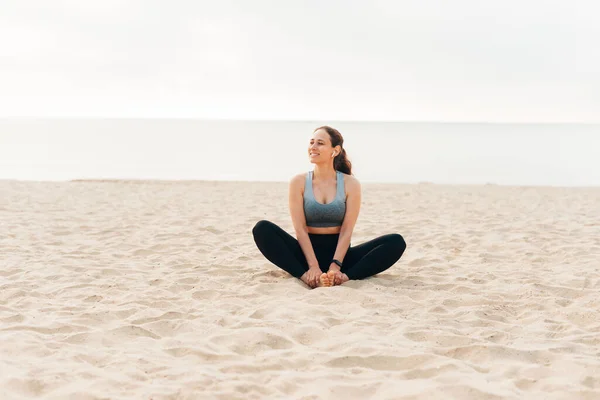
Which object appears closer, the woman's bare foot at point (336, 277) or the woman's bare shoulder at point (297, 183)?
the woman's bare foot at point (336, 277)

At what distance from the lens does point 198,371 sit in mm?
3043

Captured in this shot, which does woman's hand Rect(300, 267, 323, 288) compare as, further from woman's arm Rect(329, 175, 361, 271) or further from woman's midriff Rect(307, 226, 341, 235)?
woman's midriff Rect(307, 226, 341, 235)

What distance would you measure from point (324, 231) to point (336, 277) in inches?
16.2

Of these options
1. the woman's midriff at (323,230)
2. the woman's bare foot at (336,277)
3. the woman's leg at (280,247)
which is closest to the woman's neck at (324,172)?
the woman's midriff at (323,230)

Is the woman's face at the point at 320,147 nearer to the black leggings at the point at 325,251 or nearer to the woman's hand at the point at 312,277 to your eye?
the black leggings at the point at 325,251

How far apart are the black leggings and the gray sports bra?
150mm

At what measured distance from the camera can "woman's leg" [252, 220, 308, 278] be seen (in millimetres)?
4910

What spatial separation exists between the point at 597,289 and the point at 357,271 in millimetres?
1917

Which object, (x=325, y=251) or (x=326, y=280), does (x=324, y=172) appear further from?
(x=326, y=280)

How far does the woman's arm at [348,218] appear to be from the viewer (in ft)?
16.1

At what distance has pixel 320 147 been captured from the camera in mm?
4812

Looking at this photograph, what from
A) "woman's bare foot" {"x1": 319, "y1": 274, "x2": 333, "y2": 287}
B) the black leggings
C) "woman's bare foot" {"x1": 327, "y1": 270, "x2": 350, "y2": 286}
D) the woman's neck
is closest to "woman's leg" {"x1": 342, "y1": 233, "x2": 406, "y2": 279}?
the black leggings

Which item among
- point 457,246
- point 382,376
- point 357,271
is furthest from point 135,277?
point 457,246

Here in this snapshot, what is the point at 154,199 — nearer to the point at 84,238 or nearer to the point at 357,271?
the point at 84,238
